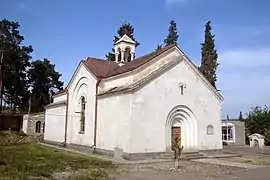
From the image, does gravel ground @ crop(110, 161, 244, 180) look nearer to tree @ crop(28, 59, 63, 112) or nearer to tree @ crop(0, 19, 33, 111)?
tree @ crop(0, 19, 33, 111)

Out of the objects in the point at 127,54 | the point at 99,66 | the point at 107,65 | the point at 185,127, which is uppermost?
the point at 127,54

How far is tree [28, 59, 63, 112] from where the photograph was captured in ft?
205

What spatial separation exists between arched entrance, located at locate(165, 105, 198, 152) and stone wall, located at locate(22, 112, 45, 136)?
28727 mm

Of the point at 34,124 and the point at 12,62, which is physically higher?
the point at 12,62

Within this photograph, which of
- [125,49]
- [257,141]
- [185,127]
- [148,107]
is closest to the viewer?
[148,107]

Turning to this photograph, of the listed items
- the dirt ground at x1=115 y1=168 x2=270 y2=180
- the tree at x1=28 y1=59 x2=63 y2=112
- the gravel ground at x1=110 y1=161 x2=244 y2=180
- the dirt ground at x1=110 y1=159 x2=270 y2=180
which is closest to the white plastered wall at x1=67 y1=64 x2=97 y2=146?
the gravel ground at x1=110 y1=161 x2=244 y2=180

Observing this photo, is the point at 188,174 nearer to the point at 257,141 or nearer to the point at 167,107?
the point at 167,107

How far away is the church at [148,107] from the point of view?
21.0 metres

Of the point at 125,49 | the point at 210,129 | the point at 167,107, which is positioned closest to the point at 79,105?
the point at 125,49

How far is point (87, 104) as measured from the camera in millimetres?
27031

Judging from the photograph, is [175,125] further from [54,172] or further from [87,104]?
[54,172]

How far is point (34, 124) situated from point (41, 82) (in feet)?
64.1

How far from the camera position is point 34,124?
46.8 m

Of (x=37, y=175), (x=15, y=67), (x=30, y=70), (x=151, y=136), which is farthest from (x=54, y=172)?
(x=30, y=70)
